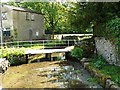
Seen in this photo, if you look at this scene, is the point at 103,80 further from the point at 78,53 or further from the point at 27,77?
the point at 78,53

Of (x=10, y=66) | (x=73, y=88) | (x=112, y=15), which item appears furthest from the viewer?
(x=10, y=66)

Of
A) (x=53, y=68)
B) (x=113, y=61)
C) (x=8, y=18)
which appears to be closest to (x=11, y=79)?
(x=53, y=68)

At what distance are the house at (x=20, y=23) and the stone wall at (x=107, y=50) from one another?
13620mm

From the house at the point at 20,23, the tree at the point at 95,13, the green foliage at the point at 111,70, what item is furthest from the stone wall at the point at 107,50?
the house at the point at 20,23

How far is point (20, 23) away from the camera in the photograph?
1109 inches

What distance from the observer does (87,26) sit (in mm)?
16422

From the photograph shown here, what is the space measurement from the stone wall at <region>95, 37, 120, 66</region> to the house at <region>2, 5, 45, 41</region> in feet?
44.7

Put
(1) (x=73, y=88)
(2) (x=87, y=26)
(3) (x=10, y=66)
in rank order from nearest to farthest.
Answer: (1) (x=73, y=88) → (3) (x=10, y=66) → (2) (x=87, y=26)

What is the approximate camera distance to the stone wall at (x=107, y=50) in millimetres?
11708

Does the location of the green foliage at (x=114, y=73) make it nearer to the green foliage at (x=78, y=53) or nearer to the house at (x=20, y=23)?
the green foliage at (x=78, y=53)

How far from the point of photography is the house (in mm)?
26922

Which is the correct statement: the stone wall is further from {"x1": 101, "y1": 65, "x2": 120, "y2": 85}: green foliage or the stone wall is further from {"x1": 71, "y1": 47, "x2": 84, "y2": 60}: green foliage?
{"x1": 71, "y1": 47, "x2": 84, "y2": 60}: green foliage

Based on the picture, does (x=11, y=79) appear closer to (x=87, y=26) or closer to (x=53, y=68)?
(x=53, y=68)

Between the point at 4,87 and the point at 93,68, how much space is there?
4.21 metres
